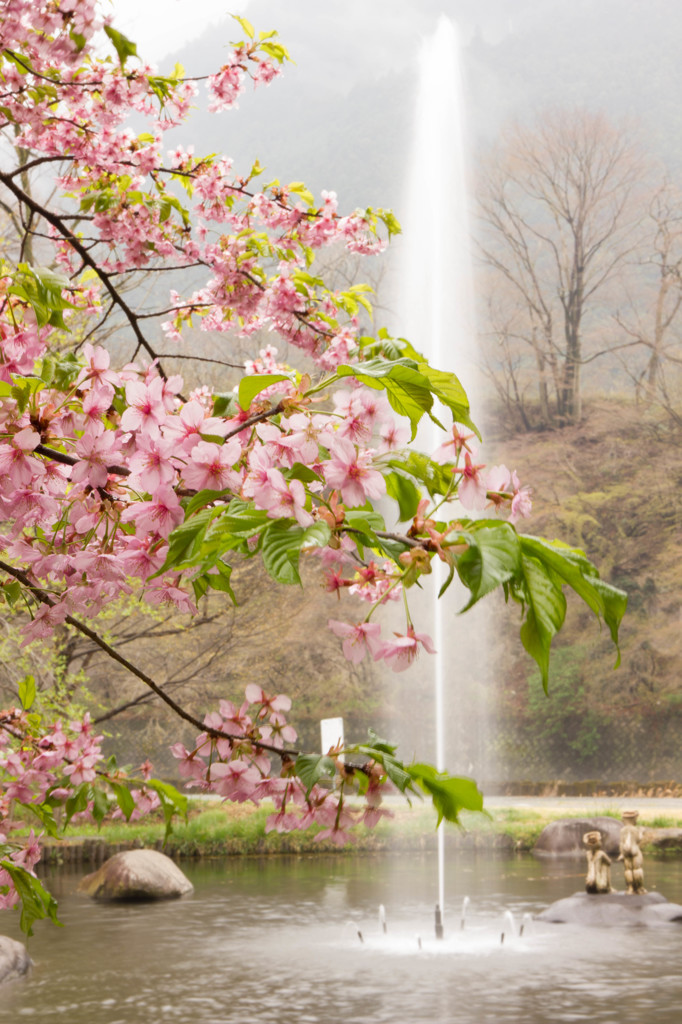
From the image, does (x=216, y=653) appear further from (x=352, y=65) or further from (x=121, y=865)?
(x=352, y=65)

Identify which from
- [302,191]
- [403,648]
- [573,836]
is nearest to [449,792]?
[403,648]

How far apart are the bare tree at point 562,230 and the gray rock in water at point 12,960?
16.9m

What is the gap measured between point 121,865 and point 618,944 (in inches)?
166

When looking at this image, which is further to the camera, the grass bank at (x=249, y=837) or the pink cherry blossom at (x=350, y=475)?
the grass bank at (x=249, y=837)

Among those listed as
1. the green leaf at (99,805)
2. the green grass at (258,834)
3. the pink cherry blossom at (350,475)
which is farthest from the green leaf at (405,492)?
the green grass at (258,834)

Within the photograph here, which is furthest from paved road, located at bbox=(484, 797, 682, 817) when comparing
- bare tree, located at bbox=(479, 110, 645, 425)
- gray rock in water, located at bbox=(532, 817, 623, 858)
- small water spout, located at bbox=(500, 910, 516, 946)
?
bare tree, located at bbox=(479, 110, 645, 425)

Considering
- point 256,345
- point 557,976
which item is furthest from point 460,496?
point 256,345

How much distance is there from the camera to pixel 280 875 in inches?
386

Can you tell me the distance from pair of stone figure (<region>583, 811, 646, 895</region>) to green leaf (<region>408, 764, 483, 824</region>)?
22.6 ft

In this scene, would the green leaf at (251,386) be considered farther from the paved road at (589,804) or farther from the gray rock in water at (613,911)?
the paved road at (589,804)

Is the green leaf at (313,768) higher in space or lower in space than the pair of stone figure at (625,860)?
higher

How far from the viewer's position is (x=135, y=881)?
8672 millimetres

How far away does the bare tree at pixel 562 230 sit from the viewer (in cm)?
2162

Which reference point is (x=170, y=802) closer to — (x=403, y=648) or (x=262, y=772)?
(x=262, y=772)
